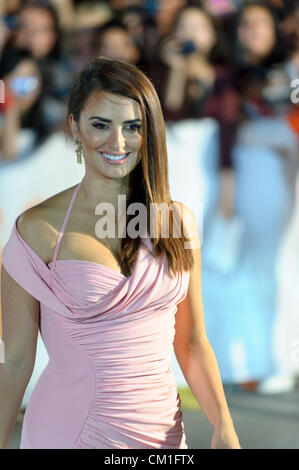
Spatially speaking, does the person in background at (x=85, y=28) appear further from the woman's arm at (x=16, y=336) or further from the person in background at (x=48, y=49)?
the woman's arm at (x=16, y=336)

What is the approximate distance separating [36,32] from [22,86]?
11.6 inches

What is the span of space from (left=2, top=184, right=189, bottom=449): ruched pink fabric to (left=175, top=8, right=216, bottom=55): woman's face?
2.43m

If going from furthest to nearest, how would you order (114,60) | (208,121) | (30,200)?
(208,121) < (30,200) < (114,60)

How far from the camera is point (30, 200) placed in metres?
3.04

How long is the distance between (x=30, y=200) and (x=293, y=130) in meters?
1.54

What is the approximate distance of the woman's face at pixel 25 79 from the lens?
3.00 metres

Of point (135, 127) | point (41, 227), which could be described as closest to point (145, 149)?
point (135, 127)

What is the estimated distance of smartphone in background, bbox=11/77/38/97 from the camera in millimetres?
3010

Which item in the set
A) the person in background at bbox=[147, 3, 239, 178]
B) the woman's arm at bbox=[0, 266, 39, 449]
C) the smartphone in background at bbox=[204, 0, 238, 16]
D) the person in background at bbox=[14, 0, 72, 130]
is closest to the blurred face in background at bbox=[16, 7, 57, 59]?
the person in background at bbox=[14, 0, 72, 130]

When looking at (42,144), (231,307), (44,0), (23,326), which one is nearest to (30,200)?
(42,144)

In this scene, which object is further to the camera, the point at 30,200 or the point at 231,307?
the point at 231,307

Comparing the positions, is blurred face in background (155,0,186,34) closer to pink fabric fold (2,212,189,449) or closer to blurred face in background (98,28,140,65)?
blurred face in background (98,28,140,65)

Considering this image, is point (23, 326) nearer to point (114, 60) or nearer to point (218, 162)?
point (114, 60)

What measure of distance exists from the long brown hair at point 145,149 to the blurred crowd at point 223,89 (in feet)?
6.34
